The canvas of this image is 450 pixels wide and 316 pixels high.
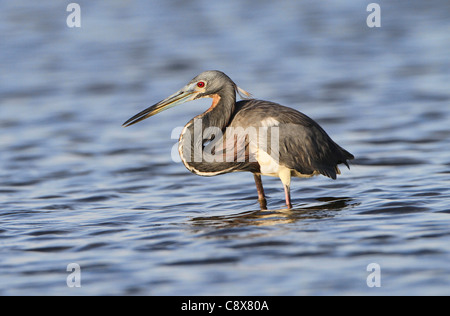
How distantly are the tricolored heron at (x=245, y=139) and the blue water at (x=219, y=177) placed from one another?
1.59ft

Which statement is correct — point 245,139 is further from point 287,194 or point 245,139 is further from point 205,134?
point 287,194

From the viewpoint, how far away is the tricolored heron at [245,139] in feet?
28.7

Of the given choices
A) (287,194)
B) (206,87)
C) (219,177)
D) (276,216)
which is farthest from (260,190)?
(219,177)

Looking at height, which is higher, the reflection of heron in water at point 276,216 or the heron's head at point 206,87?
the heron's head at point 206,87

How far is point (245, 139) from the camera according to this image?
8.82m

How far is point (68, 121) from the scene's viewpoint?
1427 cm

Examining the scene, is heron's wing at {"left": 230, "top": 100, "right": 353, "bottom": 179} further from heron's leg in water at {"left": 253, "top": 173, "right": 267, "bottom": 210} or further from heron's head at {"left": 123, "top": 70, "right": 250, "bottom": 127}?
heron's leg in water at {"left": 253, "top": 173, "right": 267, "bottom": 210}

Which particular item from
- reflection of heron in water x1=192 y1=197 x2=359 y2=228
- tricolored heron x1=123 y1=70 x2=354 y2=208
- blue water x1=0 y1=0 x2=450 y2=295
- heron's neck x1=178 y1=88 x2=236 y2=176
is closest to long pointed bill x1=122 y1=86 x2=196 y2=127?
tricolored heron x1=123 y1=70 x2=354 y2=208

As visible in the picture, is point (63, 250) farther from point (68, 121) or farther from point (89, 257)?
point (68, 121)

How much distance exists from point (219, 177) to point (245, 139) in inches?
76.8

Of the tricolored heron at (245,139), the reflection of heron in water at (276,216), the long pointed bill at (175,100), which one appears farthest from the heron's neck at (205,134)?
the reflection of heron in water at (276,216)

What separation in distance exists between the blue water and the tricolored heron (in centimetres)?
48

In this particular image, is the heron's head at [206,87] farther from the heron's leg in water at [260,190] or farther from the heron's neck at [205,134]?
the heron's leg in water at [260,190]

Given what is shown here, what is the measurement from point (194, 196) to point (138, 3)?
47.1ft
